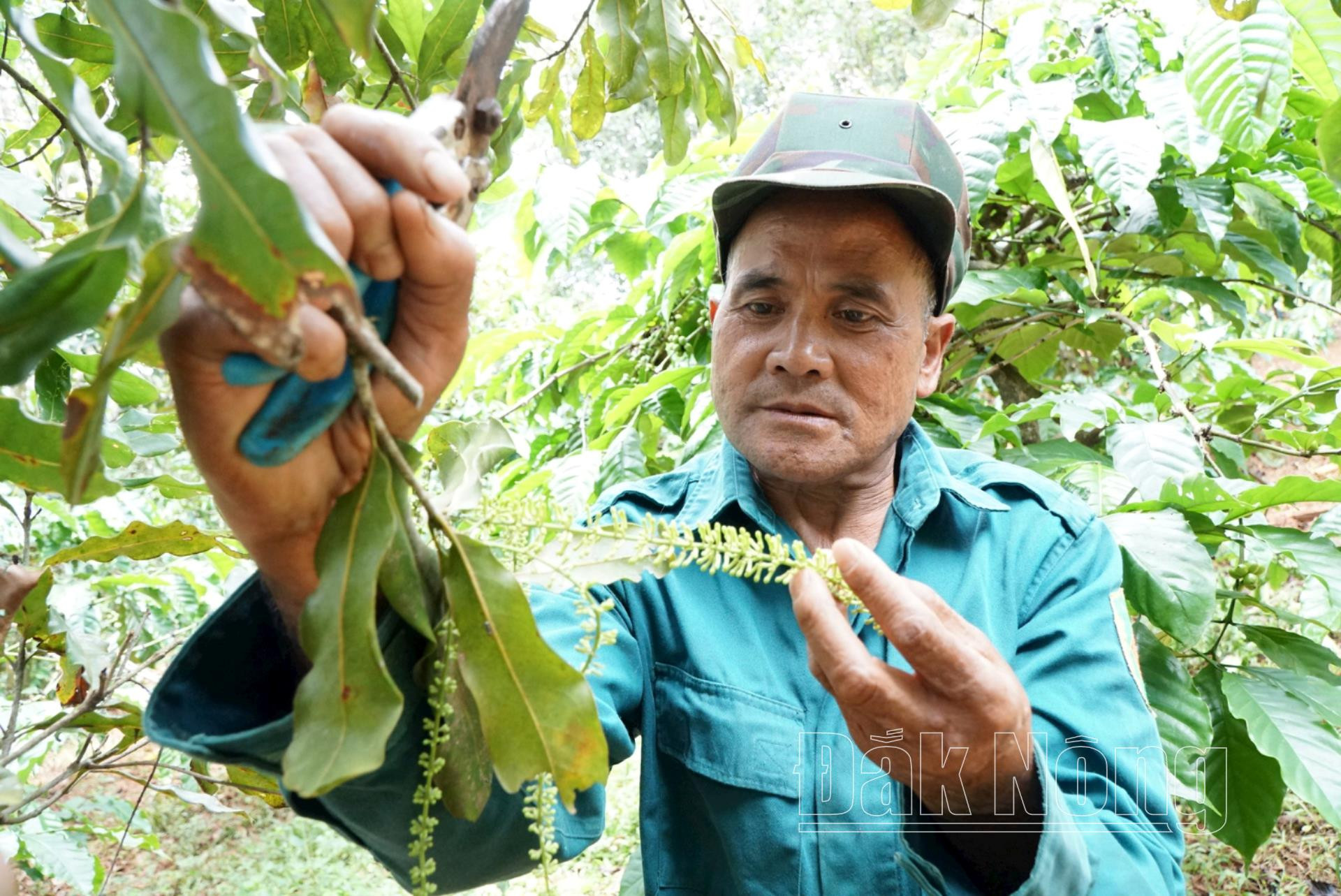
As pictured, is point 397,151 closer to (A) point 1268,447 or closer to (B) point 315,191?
(B) point 315,191

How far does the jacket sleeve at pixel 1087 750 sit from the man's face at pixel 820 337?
29 cm

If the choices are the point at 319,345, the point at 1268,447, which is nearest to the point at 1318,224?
the point at 1268,447

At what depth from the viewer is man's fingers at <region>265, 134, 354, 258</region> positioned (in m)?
0.49

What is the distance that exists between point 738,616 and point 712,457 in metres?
0.26

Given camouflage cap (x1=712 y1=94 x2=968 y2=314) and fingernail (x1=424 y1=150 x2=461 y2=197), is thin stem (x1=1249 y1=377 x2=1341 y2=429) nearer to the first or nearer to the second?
camouflage cap (x1=712 y1=94 x2=968 y2=314)

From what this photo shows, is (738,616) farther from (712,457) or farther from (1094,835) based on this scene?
(1094,835)

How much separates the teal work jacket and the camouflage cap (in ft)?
0.93

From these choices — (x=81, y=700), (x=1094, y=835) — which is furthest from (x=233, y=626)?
(x=1094, y=835)

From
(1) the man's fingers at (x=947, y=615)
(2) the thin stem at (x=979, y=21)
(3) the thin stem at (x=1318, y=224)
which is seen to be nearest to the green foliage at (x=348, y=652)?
(1) the man's fingers at (x=947, y=615)

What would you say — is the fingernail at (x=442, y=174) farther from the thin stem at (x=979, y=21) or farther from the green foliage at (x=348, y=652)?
the thin stem at (x=979, y=21)

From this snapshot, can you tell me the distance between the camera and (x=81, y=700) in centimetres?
124

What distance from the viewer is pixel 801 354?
125 cm

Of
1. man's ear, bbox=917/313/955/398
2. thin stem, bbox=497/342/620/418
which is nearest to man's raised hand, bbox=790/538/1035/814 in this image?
man's ear, bbox=917/313/955/398

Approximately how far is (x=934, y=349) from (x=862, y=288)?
29 centimetres
